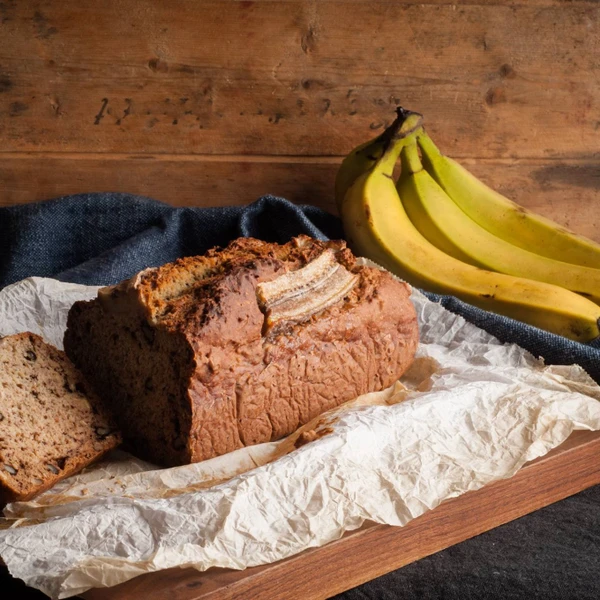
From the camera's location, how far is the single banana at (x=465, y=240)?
254 centimetres

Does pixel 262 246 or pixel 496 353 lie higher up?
pixel 262 246

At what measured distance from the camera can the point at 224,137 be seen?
305 cm

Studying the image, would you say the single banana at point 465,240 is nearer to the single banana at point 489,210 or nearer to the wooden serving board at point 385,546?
the single banana at point 489,210

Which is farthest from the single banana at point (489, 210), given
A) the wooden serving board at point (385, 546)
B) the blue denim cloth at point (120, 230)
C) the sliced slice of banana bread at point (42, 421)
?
the sliced slice of banana bread at point (42, 421)

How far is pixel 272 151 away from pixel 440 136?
68 centimetres

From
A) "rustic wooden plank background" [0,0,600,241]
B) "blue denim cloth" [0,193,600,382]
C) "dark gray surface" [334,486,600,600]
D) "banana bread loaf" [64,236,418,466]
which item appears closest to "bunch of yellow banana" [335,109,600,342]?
"blue denim cloth" [0,193,600,382]

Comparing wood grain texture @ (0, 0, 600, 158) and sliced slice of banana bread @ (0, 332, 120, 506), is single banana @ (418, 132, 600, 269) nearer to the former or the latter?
wood grain texture @ (0, 0, 600, 158)

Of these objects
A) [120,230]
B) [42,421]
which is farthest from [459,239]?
[42,421]

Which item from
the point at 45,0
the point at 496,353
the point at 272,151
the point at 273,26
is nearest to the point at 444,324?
the point at 496,353

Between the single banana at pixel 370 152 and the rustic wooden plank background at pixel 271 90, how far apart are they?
0.90 feet

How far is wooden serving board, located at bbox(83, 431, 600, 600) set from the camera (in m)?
1.30

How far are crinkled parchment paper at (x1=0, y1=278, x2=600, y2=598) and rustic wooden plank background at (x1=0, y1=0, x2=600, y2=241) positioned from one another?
1.33 meters

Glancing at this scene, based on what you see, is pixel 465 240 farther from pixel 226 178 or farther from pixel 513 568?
pixel 513 568

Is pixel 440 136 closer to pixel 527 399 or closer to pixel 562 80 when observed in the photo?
pixel 562 80
